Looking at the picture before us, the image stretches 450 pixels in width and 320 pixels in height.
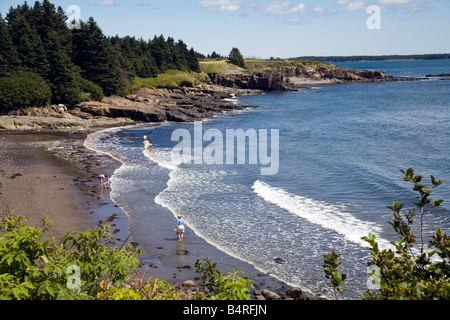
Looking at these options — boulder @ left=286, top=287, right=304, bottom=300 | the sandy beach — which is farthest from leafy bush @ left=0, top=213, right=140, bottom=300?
the sandy beach

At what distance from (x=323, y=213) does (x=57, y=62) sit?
46.1m

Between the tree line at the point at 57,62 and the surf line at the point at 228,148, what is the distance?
16656mm

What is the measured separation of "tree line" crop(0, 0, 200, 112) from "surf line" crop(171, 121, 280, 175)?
16.7m

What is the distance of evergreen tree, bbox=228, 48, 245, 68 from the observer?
12783 cm

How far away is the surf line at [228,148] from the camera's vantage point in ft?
107

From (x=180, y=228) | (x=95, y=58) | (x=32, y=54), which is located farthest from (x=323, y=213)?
(x=95, y=58)

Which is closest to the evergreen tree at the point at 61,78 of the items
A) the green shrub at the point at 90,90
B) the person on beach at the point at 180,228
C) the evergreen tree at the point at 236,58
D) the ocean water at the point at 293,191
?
the green shrub at the point at 90,90

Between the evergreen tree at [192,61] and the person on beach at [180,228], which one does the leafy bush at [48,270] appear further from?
the evergreen tree at [192,61]

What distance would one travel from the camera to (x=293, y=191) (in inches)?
944

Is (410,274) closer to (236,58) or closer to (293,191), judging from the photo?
(293,191)

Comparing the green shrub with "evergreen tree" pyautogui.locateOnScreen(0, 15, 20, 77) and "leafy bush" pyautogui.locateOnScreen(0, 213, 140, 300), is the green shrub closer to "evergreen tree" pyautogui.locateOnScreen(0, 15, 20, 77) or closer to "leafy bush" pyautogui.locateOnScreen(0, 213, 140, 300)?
"evergreen tree" pyautogui.locateOnScreen(0, 15, 20, 77)

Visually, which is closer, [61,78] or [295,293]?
[295,293]
